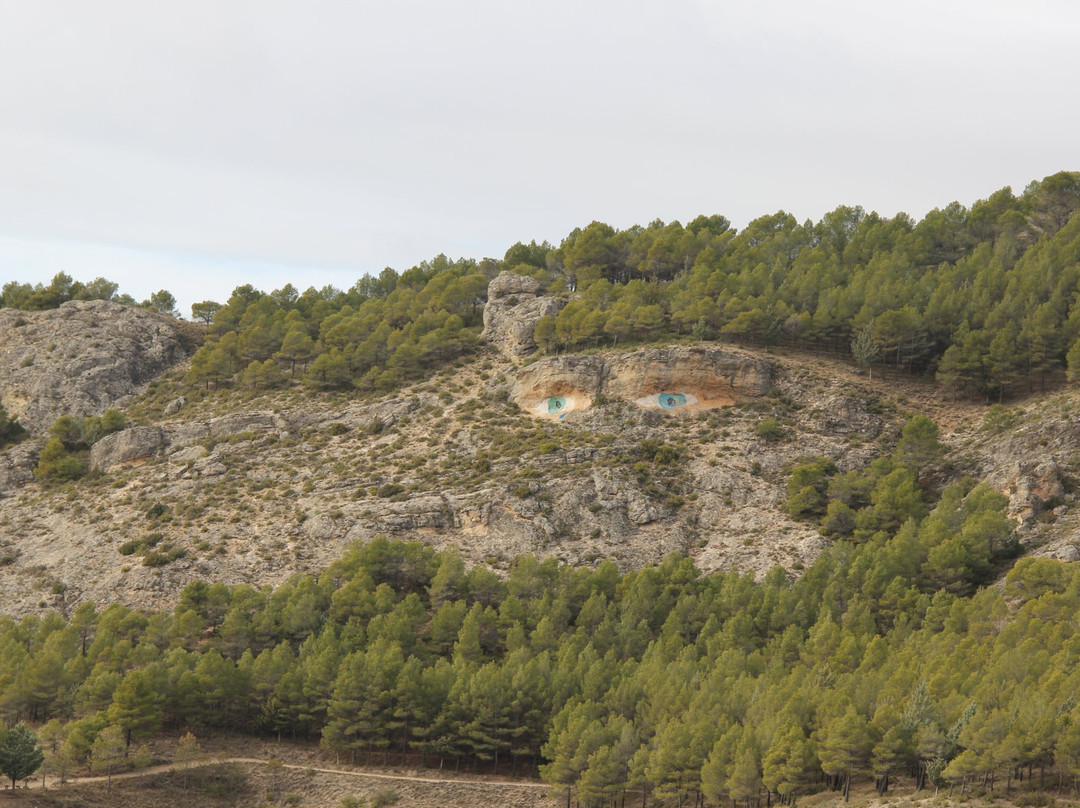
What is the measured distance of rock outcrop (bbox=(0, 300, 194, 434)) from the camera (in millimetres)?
127688

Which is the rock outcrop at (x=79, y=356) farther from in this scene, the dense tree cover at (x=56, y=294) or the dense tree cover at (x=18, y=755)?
the dense tree cover at (x=18, y=755)

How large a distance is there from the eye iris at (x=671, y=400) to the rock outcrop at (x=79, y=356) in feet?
188

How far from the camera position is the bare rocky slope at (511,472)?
95312mm

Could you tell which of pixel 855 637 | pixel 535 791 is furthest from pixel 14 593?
pixel 855 637

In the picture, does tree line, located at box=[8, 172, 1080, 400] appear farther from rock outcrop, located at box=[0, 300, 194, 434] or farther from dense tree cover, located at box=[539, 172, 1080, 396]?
rock outcrop, located at box=[0, 300, 194, 434]

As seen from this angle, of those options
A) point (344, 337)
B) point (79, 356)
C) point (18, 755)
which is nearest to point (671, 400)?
point (344, 337)

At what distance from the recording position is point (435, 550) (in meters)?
96.9

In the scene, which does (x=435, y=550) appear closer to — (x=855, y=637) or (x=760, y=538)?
(x=760, y=538)

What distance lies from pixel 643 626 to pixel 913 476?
85.7 ft

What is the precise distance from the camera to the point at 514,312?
124812 millimetres

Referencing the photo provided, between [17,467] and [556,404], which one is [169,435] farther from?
[556,404]

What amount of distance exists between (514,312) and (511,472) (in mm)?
27364

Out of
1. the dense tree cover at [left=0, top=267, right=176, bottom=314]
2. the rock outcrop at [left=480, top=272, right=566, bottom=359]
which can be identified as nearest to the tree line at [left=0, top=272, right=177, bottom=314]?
the dense tree cover at [left=0, top=267, right=176, bottom=314]

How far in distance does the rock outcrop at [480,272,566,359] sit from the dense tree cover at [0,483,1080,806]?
100.0 ft
